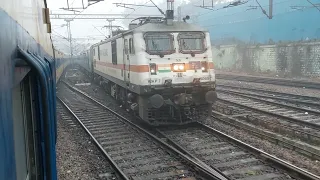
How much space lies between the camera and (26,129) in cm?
265

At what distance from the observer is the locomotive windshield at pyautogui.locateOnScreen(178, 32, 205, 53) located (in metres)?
9.67

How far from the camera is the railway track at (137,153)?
623 cm

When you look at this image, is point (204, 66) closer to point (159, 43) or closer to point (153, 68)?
point (159, 43)

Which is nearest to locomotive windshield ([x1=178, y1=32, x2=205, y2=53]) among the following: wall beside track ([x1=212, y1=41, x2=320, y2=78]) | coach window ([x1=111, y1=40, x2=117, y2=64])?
coach window ([x1=111, y1=40, x2=117, y2=64])

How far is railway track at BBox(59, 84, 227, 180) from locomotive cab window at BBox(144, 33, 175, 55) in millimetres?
2391

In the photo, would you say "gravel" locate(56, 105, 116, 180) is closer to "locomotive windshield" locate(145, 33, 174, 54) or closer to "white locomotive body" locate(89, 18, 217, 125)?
"white locomotive body" locate(89, 18, 217, 125)

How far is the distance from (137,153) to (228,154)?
84.2 inches

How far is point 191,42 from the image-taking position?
9.80 meters

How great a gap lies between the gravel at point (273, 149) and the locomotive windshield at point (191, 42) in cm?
243

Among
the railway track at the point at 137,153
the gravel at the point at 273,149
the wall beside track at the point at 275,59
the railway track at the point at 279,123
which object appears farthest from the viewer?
the wall beside track at the point at 275,59

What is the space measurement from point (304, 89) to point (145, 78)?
12285 mm

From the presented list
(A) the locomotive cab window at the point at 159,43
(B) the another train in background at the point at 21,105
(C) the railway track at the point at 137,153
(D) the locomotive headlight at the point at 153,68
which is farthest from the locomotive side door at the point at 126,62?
(B) the another train in background at the point at 21,105

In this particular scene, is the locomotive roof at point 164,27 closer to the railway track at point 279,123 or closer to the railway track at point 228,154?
the railway track at point 228,154

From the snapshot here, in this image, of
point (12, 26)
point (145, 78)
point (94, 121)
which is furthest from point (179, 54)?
point (12, 26)
